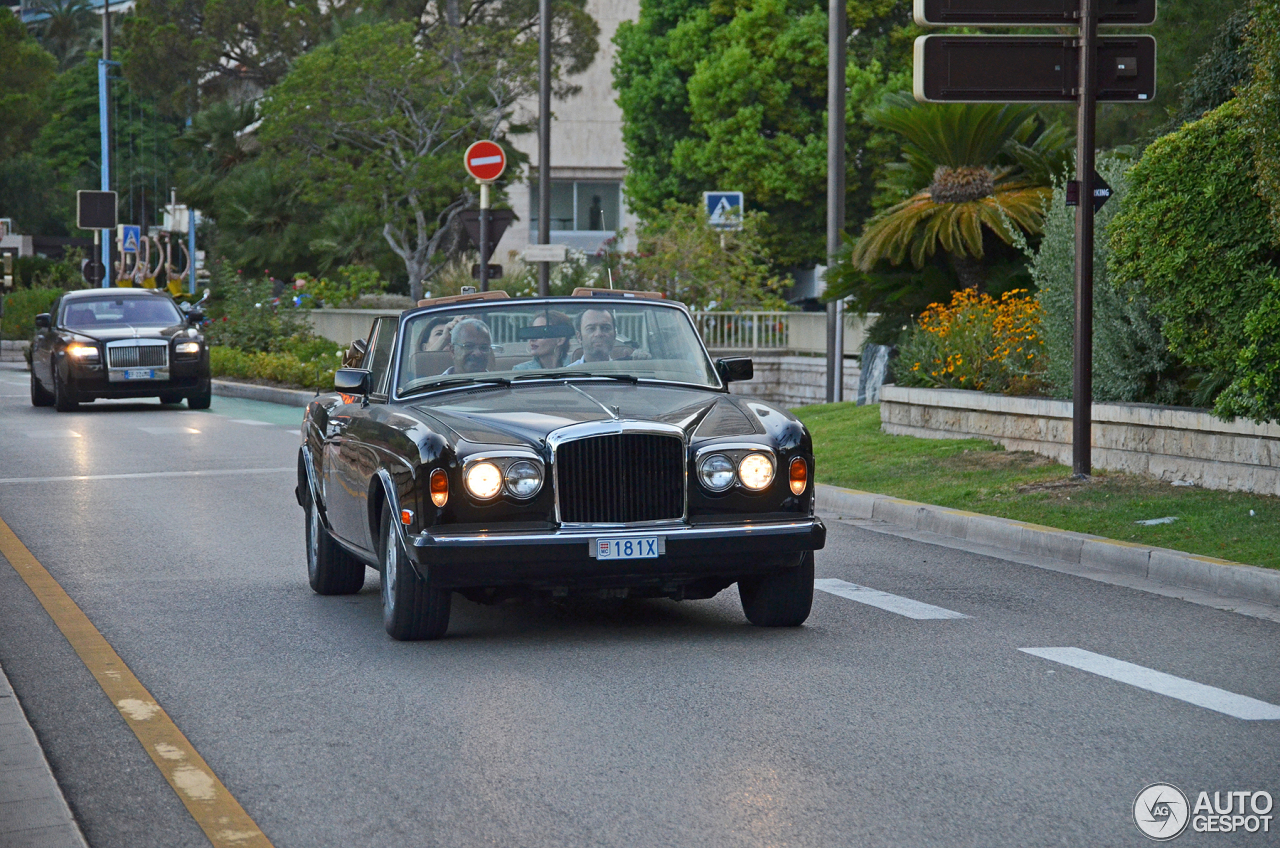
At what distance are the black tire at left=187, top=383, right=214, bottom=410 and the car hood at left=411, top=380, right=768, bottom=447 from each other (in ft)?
56.9

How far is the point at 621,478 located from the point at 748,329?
26.5m

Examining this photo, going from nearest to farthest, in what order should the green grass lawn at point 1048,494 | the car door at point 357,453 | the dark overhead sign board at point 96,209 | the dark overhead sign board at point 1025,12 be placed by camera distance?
1. the car door at point 357,453
2. the green grass lawn at point 1048,494
3. the dark overhead sign board at point 1025,12
4. the dark overhead sign board at point 96,209

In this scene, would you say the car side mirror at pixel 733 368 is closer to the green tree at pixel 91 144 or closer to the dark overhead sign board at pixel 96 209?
the dark overhead sign board at pixel 96 209

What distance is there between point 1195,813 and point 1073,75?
29.3 feet

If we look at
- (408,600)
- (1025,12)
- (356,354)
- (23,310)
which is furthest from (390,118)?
(408,600)

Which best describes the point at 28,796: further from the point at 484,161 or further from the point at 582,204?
the point at 582,204

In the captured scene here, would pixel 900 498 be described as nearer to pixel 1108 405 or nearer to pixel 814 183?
pixel 1108 405

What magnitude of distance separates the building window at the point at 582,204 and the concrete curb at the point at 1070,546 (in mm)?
51142

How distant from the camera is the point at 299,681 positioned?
23.4 ft

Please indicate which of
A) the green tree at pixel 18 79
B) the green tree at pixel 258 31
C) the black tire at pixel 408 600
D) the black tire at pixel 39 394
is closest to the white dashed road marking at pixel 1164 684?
the black tire at pixel 408 600

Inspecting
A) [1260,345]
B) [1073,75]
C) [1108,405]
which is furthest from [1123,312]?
[1260,345]

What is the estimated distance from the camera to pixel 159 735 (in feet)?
20.2

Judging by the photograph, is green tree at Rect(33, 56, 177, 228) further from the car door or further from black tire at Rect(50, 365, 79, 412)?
the car door

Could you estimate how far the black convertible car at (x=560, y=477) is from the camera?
7.39 metres
